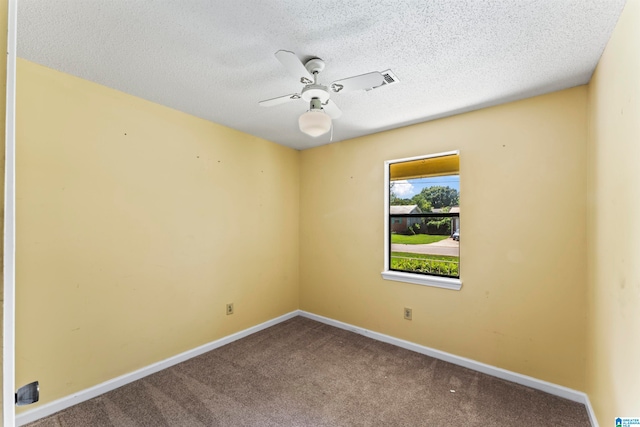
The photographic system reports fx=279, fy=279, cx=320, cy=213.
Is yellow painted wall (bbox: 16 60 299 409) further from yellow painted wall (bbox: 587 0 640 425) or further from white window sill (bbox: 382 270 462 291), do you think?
yellow painted wall (bbox: 587 0 640 425)

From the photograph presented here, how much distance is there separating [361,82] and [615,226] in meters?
1.62

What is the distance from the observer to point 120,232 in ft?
7.54

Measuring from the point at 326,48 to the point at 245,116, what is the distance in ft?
4.45

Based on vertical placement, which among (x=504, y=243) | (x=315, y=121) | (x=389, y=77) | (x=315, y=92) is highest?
(x=389, y=77)

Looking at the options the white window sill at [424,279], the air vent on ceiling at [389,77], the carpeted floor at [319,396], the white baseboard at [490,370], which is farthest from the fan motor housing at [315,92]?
the white baseboard at [490,370]

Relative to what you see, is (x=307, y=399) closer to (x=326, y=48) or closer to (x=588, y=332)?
(x=588, y=332)

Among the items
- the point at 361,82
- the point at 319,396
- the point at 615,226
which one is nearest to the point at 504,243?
the point at 615,226

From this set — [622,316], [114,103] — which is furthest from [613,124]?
[114,103]

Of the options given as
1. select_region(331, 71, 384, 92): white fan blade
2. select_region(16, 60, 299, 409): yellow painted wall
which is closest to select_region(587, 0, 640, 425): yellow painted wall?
select_region(331, 71, 384, 92): white fan blade

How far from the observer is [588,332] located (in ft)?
6.74

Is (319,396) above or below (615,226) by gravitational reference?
below

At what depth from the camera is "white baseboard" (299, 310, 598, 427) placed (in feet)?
6.94

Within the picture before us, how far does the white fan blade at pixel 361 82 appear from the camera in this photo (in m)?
1.60

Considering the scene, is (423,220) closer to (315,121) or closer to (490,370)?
(490,370)
